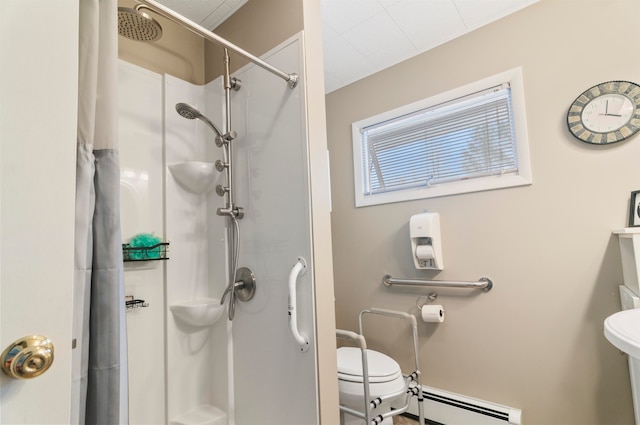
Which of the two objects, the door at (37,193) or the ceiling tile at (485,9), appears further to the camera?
the ceiling tile at (485,9)

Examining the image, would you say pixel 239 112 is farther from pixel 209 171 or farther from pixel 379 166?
pixel 379 166

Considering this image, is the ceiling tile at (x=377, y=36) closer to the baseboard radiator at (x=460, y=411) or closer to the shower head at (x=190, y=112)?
the shower head at (x=190, y=112)

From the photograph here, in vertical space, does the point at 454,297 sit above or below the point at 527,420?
above

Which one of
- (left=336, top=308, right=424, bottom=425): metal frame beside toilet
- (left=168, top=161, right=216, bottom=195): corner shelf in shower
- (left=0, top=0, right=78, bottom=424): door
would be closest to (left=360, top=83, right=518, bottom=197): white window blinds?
(left=336, top=308, right=424, bottom=425): metal frame beside toilet

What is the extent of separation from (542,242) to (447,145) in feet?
2.65

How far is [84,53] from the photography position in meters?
0.60

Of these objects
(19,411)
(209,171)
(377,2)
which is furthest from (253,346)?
(377,2)

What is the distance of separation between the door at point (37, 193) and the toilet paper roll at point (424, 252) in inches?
69.7

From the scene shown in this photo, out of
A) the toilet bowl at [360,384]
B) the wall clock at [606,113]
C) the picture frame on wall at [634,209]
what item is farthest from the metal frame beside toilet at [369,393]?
the wall clock at [606,113]

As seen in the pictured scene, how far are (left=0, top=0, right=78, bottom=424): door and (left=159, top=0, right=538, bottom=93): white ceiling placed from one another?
55.9 inches

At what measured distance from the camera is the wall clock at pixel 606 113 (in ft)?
4.64

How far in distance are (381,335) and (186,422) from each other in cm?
134

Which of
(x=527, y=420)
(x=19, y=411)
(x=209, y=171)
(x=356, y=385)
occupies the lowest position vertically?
(x=527, y=420)

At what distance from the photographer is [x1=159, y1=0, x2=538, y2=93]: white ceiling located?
1.64 m
